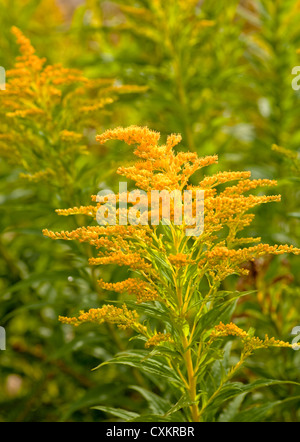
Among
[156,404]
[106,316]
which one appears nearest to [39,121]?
[106,316]

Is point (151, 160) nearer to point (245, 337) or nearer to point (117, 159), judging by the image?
point (245, 337)

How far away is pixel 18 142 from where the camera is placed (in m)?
1.20

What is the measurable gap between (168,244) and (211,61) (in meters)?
1.23

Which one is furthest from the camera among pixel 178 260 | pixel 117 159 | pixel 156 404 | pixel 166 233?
pixel 117 159

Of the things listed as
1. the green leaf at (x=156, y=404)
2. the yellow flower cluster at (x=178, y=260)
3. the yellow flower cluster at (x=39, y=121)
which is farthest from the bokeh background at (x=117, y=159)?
the yellow flower cluster at (x=178, y=260)

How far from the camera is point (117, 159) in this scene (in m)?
1.37

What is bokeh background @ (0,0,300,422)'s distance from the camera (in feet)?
4.05

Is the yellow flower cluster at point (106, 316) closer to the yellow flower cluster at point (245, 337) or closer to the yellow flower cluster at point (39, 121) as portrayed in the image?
the yellow flower cluster at point (245, 337)

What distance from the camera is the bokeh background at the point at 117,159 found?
1.23 m

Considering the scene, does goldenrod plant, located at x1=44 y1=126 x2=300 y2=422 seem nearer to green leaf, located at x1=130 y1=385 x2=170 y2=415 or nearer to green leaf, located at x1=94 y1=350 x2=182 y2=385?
green leaf, located at x1=94 y1=350 x2=182 y2=385

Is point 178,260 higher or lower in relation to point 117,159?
lower
